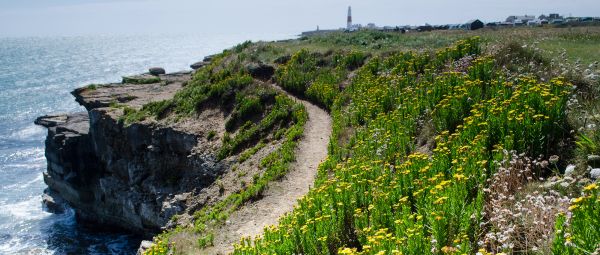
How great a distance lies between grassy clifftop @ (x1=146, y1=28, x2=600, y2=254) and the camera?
6664mm

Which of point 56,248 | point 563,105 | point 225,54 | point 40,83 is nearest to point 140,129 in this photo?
point 56,248

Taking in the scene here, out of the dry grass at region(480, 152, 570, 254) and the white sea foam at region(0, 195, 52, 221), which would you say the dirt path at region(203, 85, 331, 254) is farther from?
the white sea foam at region(0, 195, 52, 221)

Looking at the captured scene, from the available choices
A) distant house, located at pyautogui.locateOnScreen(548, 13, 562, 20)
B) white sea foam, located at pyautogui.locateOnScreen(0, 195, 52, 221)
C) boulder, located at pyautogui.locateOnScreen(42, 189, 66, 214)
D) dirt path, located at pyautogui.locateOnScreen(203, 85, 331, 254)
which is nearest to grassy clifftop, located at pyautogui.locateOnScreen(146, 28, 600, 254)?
dirt path, located at pyautogui.locateOnScreen(203, 85, 331, 254)

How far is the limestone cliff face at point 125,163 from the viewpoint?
25.2 m

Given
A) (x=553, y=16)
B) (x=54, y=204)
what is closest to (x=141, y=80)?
(x=54, y=204)

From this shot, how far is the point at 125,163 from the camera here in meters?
30.1

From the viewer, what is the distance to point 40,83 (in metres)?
91.6

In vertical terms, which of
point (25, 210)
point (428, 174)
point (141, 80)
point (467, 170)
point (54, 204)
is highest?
point (467, 170)

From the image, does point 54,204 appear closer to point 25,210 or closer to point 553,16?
point 25,210

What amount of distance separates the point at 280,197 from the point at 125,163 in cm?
1690

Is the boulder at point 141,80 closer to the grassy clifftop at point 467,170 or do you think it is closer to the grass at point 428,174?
the grassy clifftop at point 467,170

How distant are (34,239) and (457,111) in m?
29.0

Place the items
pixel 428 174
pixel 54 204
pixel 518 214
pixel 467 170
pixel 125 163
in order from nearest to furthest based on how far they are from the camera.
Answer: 1. pixel 518 214
2. pixel 467 170
3. pixel 428 174
4. pixel 125 163
5. pixel 54 204

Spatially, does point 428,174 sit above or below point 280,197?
above
